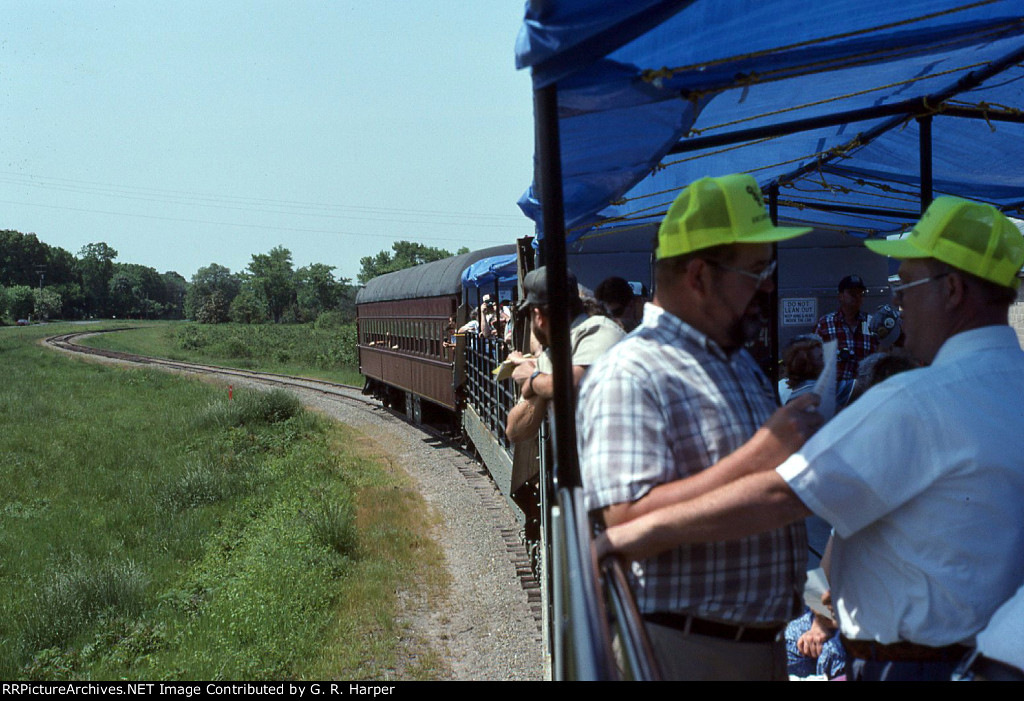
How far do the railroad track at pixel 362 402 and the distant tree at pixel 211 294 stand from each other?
121ft

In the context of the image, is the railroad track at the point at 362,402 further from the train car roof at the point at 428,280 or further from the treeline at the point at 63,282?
the treeline at the point at 63,282

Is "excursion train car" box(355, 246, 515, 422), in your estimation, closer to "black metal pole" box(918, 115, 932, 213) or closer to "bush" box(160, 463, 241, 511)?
"bush" box(160, 463, 241, 511)

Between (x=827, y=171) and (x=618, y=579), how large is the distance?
5.23 meters

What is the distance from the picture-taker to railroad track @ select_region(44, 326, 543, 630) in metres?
9.72

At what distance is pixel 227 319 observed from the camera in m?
113

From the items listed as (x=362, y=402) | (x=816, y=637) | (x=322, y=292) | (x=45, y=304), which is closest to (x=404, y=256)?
(x=322, y=292)

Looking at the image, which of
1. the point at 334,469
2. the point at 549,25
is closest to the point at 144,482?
the point at 334,469

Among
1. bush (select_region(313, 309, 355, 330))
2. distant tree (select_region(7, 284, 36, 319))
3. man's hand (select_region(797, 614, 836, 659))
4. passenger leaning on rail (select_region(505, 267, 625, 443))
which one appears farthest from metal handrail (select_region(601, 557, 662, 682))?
distant tree (select_region(7, 284, 36, 319))

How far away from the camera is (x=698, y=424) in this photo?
6.08 feet

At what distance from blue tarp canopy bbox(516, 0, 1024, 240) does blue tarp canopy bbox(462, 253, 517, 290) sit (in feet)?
20.1

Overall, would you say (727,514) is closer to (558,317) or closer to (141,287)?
(558,317)

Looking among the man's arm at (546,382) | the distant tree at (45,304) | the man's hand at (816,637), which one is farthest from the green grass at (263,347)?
the distant tree at (45,304)

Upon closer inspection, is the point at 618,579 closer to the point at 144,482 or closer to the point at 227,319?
the point at 144,482

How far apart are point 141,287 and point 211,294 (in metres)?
36.3
